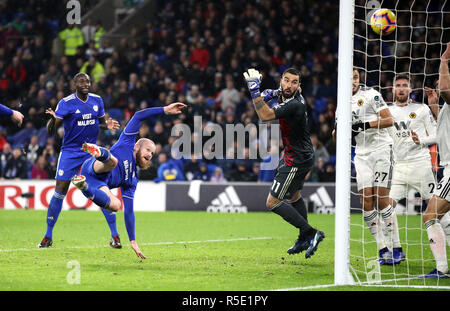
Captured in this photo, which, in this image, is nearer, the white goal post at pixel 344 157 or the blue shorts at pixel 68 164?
the white goal post at pixel 344 157

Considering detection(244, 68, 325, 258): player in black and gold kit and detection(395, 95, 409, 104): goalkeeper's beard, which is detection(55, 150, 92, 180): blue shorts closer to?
detection(244, 68, 325, 258): player in black and gold kit

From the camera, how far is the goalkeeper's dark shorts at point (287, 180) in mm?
8078

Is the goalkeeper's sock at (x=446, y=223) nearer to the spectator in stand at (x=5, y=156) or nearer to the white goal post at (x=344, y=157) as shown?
the white goal post at (x=344, y=157)

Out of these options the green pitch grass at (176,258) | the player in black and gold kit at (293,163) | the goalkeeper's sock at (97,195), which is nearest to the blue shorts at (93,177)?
A: the goalkeeper's sock at (97,195)

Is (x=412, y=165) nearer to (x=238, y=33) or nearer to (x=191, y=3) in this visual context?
(x=238, y=33)

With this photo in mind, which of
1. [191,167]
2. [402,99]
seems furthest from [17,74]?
[402,99]

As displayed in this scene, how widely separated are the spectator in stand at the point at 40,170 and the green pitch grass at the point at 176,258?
3.76 m

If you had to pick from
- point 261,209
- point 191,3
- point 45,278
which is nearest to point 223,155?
point 261,209

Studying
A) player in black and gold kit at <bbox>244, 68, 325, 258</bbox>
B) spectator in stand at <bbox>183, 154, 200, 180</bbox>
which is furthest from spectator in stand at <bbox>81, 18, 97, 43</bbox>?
player in black and gold kit at <bbox>244, 68, 325, 258</bbox>

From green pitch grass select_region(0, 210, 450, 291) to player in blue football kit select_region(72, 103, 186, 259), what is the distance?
2.15 ft

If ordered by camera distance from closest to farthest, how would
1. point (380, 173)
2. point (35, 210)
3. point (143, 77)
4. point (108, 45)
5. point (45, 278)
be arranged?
point (45, 278), point (380, 173), point (35, 210), point (143, 77), point (108, 45)

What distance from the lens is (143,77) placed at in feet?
64.4

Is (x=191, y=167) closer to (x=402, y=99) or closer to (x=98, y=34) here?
(x=98, y=34)

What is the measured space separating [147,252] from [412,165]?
11.6ft
